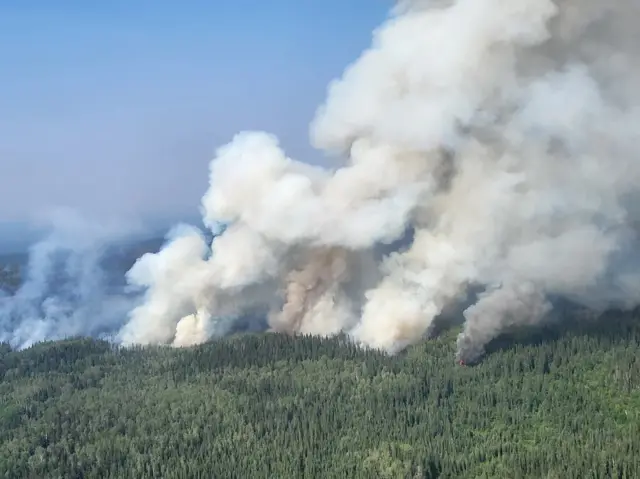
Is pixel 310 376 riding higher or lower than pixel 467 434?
higher

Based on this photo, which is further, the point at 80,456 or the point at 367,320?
the point at 367,320

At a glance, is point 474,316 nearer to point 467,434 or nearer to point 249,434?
point 467,434

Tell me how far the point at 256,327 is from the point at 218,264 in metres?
11.5

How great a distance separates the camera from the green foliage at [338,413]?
228 ft

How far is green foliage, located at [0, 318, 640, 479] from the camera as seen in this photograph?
69.5 metres

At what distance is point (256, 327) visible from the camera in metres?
118

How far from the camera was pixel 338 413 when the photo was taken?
79.4 meters

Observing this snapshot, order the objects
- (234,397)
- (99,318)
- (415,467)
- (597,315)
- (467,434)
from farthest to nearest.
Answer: (99,318) → (597,315) → (234,397) → (467,434) → (415,467)

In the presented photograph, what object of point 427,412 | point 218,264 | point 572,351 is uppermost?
point 218,264

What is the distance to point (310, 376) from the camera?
91.8 metres

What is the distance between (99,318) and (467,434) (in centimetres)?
8273

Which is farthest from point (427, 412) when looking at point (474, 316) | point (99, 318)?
point (99, 318)

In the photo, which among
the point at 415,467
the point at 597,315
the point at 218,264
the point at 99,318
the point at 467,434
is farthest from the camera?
the point at 99,318

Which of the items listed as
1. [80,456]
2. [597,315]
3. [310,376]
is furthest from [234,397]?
[597,315]
